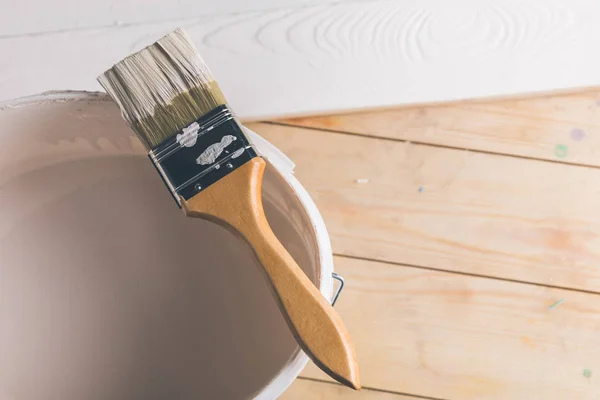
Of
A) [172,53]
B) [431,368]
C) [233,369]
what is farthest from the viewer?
[431,368]

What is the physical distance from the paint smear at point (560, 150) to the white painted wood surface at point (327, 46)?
3.3 inches

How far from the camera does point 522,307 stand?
0.79 metres

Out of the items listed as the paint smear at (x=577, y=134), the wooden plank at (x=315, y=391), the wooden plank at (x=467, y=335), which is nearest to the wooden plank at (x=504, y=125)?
the paint smear at (x=577, y=134)

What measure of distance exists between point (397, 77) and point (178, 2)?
1.04 feet

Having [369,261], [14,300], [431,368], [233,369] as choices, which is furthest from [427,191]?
[14,300]

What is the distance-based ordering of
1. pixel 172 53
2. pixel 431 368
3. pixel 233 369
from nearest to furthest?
pixel 172 53 → pixel 233 369 → pixel 431 368

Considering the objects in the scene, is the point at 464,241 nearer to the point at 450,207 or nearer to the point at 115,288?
the point at 450,207

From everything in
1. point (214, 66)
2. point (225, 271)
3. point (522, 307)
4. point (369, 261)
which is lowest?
point (522, 307)

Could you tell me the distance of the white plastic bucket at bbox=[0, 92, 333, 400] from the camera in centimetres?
59

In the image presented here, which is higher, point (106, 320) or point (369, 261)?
point (106, 320)

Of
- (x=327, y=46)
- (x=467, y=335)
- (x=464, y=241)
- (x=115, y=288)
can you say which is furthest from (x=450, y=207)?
(x=115, y=288)

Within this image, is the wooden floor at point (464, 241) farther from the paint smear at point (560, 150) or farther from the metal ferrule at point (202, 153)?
the metal ferrule at point (202, 153)

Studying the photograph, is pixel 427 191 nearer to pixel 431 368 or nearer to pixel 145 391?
pixel 431 368

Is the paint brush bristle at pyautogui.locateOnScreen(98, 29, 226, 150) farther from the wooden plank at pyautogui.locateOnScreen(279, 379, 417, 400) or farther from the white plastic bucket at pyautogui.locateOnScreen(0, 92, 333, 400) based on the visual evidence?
the wooden plank at pyautogui.locateOnScreen(279, 379, 417, 400)
